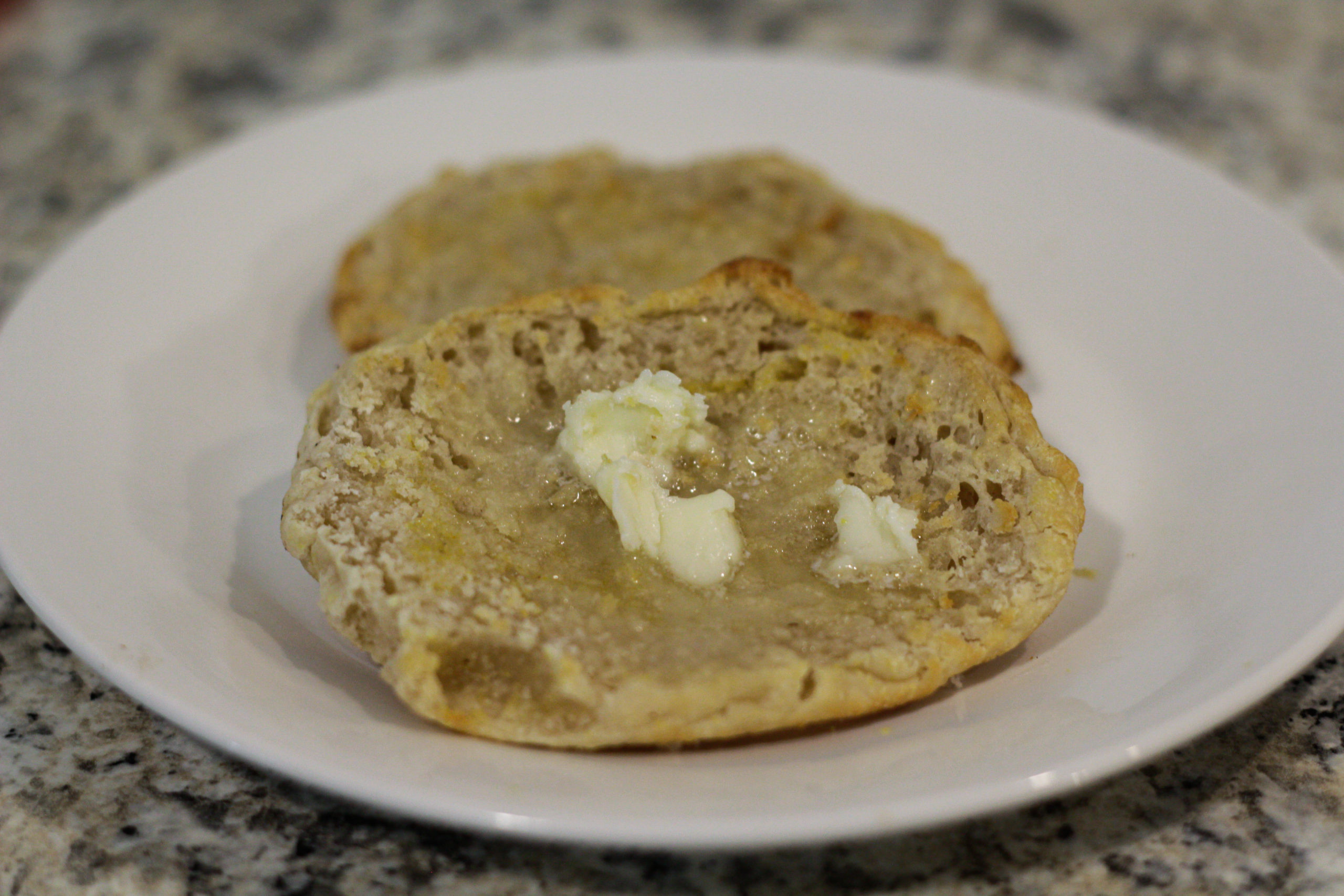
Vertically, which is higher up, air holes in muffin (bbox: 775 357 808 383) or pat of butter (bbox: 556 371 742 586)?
air holes in muffin (bbox: 775 357 808 383)

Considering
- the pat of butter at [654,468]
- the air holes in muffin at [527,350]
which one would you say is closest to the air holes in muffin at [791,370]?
the pat of butter at [654,468]

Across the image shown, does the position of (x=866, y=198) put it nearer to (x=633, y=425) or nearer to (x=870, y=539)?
(x=633, y=425)

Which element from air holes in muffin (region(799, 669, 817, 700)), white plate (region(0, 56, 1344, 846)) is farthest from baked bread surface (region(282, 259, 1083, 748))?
white plate (region(0, 56, 1344, 846))

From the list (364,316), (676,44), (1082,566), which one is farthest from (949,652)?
(676,44)

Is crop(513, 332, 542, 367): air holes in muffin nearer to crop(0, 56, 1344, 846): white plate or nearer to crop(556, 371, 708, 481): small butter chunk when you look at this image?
crop(556, 371, 708, 481): small butter chunk

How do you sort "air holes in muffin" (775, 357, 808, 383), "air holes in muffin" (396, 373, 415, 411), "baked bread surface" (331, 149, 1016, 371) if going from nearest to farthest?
1. "air holes in muffin" (396, 373, 415, 411)
2. "air holes in muffin" (775, 357, 808, 383)
3. "baked bread surface" (331, 149, 1016, 371)
